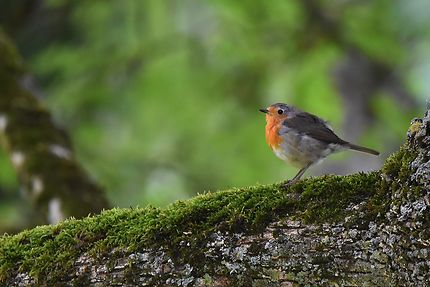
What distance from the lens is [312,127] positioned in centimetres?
511

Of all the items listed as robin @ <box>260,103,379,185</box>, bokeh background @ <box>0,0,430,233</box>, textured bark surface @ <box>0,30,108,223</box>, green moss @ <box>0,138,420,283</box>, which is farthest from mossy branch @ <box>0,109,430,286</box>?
bokeh background @ <box>0,0,430,233</box>

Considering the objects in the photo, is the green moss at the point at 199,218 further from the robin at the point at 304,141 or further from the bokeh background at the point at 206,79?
the bokeh background at the point at 206,79

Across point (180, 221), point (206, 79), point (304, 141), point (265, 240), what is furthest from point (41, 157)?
point (206, 79)

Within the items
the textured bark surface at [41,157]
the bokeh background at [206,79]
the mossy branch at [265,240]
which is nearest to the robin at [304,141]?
the textured bark surface at [41,157]

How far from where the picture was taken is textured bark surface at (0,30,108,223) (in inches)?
197

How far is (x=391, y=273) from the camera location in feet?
7.77

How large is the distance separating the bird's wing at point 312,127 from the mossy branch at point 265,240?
2257 millimetres

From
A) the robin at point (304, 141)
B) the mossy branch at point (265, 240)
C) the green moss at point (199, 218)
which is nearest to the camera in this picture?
the mossy branch at point (265, 240)

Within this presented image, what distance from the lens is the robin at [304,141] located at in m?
4.98

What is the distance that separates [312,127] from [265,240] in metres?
2.64

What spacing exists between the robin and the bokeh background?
2309mm

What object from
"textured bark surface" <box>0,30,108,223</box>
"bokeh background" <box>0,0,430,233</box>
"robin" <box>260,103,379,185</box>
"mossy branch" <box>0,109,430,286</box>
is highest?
"bokeh background" <box>0,0,430,233</box>

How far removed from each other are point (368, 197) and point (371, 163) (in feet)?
22.8

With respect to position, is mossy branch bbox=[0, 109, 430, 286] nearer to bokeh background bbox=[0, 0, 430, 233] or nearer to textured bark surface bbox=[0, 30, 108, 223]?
textured bark surface bbox=[0, 30, 108, 223]
